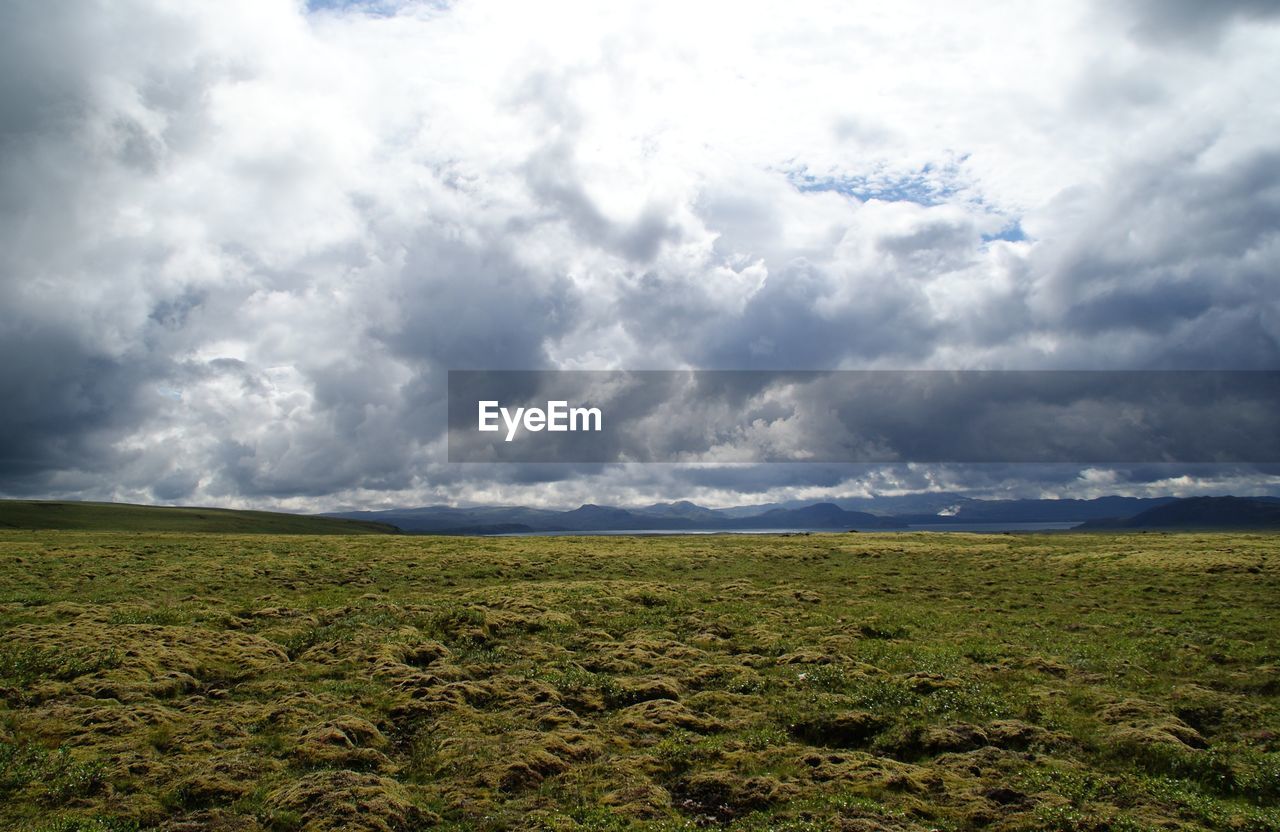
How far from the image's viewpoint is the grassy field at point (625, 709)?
1702 cm

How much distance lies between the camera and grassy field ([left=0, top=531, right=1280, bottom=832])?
670 inches

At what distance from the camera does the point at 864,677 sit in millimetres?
27484

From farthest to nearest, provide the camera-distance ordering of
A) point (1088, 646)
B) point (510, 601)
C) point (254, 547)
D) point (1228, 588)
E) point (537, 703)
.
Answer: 1. point (254, 547)
2. point (1228, 588)
3. point (510, 601)
4. point (1088, 646)
5. point (537, 703)

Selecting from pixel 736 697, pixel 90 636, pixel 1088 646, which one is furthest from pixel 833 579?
pixel 90 636

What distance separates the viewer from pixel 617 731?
2253 cm

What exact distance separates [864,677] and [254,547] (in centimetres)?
7462

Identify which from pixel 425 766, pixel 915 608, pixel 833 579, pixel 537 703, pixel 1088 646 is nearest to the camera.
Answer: pixel 425 766

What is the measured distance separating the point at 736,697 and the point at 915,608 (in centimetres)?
2494

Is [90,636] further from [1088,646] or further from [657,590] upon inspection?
[1088,646]

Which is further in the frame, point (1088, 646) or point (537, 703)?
point (1088, 646)

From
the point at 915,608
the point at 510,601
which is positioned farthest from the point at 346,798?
the point at 915,608

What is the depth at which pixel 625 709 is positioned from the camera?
24.4m

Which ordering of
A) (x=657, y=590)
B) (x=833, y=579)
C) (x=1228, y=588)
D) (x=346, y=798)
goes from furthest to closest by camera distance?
(x=833, y=579) → (x=1228, y=588) → (x=657, y=590) → (x=346, y=798)

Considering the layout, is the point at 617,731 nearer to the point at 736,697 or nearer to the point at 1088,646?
the point at 736,697
